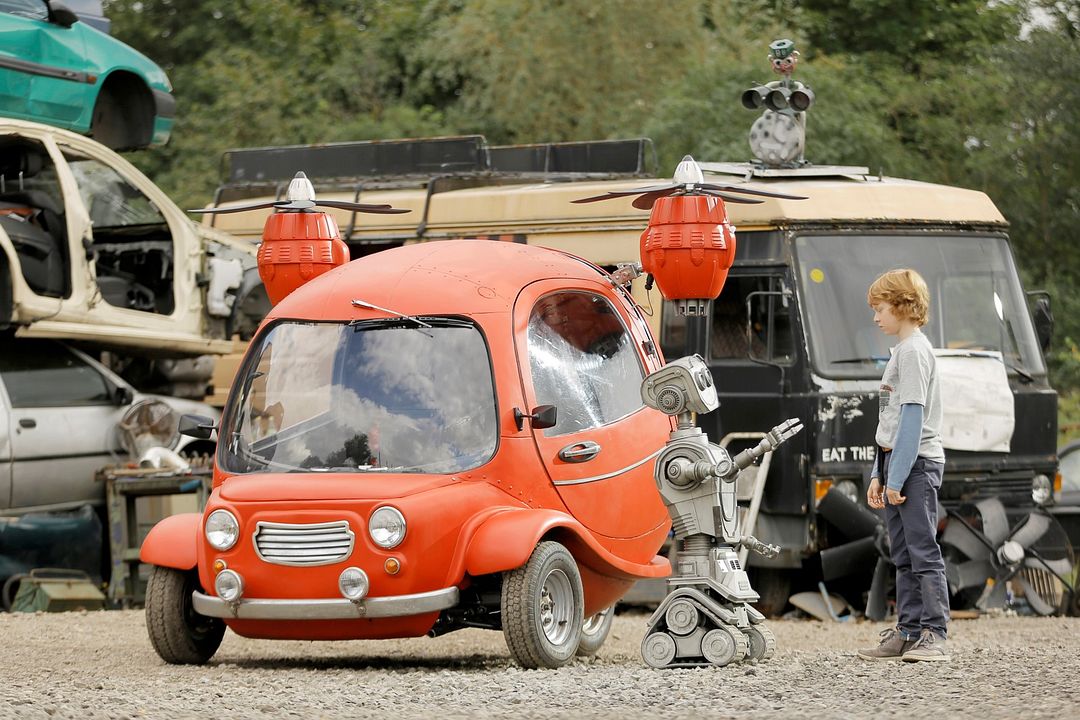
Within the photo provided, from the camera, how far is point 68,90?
13.3 metres

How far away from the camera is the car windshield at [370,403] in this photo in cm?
805

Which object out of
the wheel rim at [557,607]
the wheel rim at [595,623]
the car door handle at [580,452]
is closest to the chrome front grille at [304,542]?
the wheel rim at [557,607]

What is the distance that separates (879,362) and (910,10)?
1797cm

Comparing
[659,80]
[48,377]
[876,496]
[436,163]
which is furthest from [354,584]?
[659,80]

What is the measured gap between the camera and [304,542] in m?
7.72

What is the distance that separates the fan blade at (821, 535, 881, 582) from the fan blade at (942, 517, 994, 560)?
55cm

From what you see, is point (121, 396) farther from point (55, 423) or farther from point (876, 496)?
point (876, 496)

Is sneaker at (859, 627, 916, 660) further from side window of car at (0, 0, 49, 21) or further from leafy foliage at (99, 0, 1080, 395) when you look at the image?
leafy foliage at (99, 0, 1080, 395)

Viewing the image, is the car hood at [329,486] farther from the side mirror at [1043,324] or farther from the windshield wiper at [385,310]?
the side mirror at [1043,324]

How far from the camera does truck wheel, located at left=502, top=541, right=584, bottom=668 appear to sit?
7.65 metres

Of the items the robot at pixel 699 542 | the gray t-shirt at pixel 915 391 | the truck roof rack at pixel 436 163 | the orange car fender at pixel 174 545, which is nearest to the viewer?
the robot at pixel 699 542

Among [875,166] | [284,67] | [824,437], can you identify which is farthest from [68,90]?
[284,67]

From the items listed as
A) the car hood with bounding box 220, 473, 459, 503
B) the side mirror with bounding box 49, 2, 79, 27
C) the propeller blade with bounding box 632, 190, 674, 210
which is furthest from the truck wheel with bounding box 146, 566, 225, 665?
the side mirror with bounding box 49, 2, 79, 27

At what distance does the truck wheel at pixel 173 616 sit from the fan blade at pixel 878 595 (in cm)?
492
